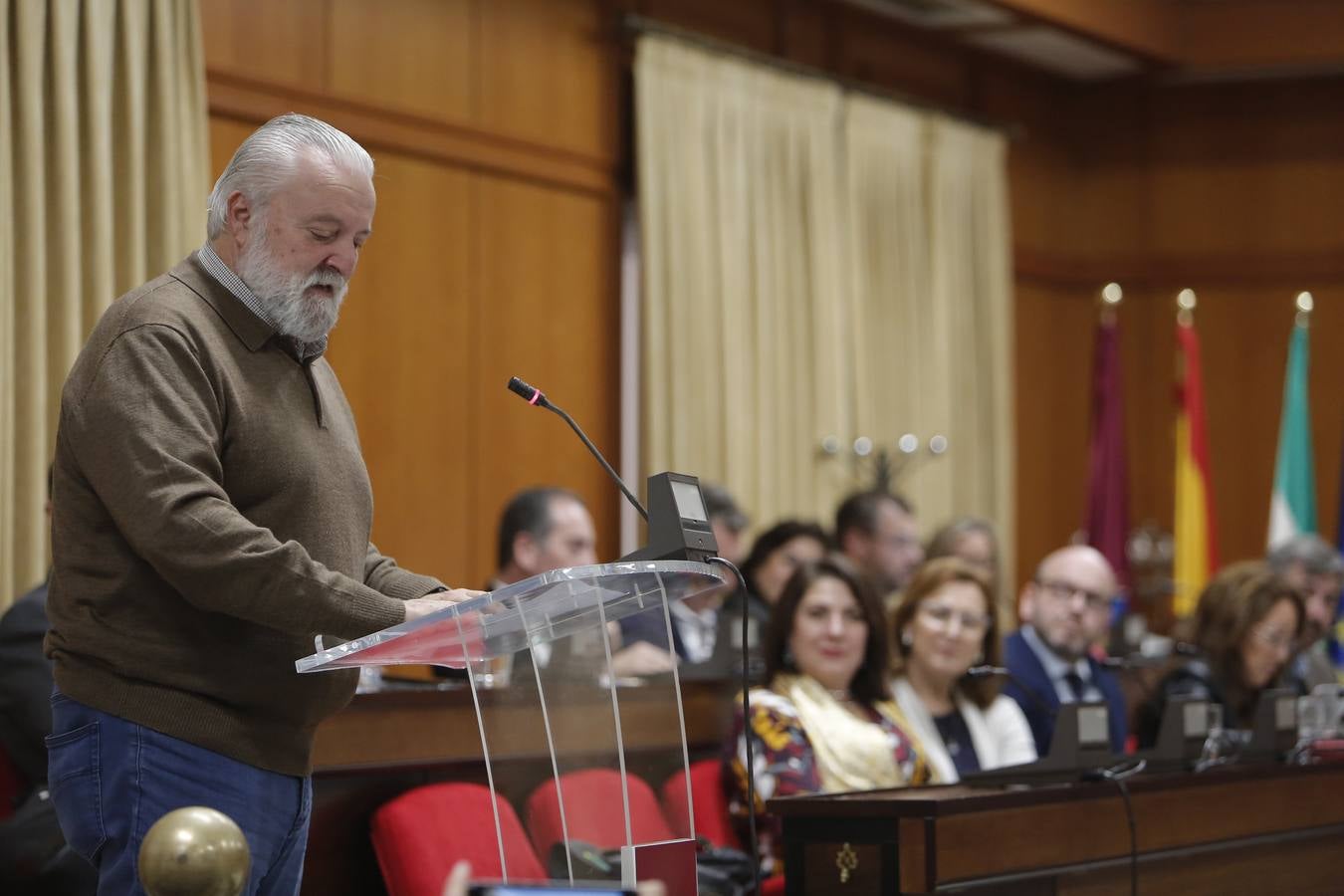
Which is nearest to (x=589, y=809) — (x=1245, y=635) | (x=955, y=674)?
(x=955, y=674)

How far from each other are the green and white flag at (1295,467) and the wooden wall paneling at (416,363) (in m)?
4.49

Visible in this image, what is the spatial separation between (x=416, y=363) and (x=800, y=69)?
261cm

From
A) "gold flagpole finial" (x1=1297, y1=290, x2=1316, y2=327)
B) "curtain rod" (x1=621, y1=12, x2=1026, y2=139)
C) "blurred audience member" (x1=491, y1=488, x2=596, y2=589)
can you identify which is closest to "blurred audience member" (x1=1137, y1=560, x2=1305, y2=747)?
"blurred audience member" (x1=491, y1=488, x2=596, y2=589)

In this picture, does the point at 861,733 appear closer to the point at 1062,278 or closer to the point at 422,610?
the point at 422,610

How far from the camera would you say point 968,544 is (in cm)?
724

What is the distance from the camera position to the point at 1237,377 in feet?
33.9

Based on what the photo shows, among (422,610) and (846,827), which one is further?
(846,827)

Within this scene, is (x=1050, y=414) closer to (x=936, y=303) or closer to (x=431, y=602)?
(x=936, y=303)

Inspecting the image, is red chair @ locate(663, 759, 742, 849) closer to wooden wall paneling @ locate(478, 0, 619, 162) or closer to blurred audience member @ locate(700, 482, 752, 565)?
blurred audience member @ locate(700, 482, 752, 565)

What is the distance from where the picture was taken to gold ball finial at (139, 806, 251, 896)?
177 centimetres

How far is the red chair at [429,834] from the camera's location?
3.45 meters

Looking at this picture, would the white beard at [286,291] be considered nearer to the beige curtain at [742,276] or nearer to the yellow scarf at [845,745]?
the yellow scarf at [845,745]

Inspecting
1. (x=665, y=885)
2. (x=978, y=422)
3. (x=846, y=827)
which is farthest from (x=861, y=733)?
(x=978, y=422)

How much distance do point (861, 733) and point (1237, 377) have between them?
6706 mm
